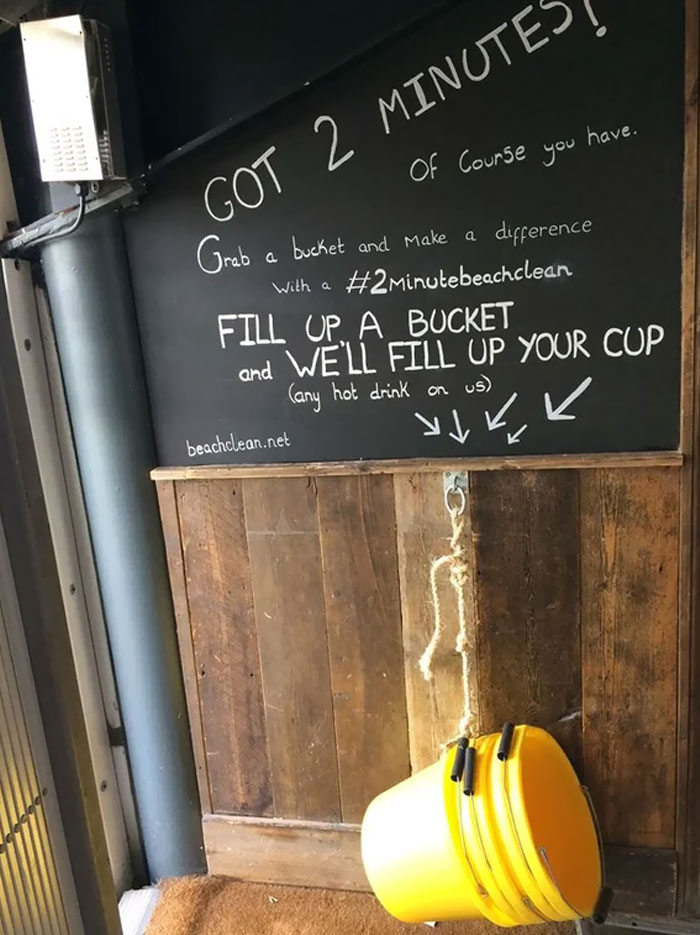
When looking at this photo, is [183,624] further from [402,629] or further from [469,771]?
[469,771]

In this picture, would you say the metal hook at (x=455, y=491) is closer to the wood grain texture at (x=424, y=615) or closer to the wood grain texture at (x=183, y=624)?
the wood grain texture at (x=424, y=615)

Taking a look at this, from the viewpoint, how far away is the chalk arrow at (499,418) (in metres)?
1.61

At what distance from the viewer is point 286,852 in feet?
6.36

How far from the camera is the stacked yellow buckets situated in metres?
1.44

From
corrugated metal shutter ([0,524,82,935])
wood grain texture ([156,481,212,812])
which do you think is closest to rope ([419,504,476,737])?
wood grain texture ([156,481,212,812])

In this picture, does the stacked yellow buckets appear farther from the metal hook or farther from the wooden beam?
the metal hook

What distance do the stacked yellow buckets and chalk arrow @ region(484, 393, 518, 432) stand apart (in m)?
0.63

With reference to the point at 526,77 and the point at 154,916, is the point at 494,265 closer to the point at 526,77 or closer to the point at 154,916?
the point at 526,77

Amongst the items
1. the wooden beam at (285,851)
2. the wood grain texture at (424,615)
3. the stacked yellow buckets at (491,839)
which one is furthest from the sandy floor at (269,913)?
the wood grain texture at (424,615)

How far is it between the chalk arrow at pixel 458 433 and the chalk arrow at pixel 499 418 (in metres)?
0.05

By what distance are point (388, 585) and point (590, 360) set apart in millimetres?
653

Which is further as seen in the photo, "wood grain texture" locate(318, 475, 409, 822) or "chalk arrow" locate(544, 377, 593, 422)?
"wood grain texture" locate(318, 475, 409, 822)

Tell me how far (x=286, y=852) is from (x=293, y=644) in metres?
0.56

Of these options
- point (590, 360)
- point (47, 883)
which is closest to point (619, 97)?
point (590, 360)
